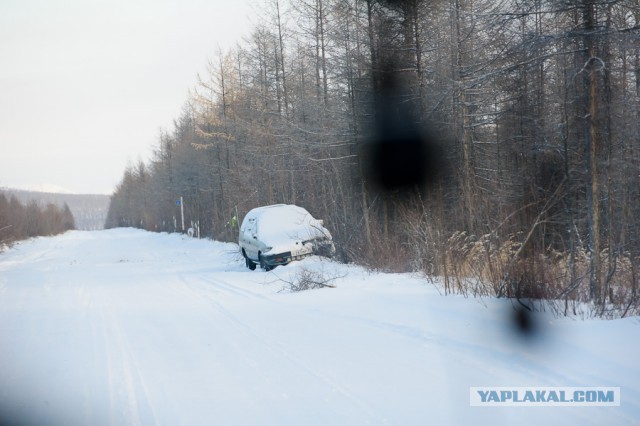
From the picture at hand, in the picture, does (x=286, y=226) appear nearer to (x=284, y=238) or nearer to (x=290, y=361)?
(x=284, y=238)

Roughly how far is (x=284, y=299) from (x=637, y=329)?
A: 5.72 m

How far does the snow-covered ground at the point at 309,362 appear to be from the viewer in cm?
391

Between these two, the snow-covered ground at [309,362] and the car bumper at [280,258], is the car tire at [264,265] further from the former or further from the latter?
the snow-covered ground at [309,362]

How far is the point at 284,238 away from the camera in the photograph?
48.5ft

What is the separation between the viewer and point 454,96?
50.9 feet

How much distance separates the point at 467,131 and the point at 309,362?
1169 centimetres

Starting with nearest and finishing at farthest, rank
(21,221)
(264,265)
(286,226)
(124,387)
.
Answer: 1. (124,387)
2. (264,265)
3. (286,226)
4. (21,221)

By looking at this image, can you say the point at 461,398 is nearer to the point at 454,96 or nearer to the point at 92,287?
the point at 92,287

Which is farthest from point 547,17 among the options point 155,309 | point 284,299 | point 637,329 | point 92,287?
point 92,287

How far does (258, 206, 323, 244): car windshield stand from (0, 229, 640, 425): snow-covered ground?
6129 millimetres

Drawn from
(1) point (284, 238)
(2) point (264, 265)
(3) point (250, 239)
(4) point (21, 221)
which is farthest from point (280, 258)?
(4) point (21, 221)

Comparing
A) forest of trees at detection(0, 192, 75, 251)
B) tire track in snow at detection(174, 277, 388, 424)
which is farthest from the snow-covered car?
forest of trees at detection(0, 192, 75, 251)

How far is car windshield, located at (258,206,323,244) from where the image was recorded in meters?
14.9

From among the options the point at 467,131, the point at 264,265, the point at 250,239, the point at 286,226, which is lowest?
the point at 264,265
